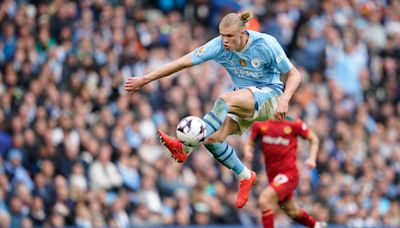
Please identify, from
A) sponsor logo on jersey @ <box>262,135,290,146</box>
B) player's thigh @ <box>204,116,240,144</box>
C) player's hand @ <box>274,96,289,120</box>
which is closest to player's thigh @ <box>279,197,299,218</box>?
sponsor logo on jersey @ <box>262,135,290,146</box>

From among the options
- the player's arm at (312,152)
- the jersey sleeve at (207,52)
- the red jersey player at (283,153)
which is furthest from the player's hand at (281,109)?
the red jersey player at (283,153)

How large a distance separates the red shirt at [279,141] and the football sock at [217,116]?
3271 mm

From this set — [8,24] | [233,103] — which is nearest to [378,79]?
[8,24]

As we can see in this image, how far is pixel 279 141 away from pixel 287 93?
3666 mm

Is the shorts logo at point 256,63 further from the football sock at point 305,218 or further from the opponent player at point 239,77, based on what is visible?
the football sock at point 305,218

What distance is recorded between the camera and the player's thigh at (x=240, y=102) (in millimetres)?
14781

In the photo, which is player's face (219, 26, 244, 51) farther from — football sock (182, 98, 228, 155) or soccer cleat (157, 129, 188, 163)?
soccer cleat (157, 129, 188, 163)

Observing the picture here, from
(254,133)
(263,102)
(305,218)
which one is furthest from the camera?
(254,133)

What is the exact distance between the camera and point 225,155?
15.5 m

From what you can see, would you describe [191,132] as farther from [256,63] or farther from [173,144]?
[256,63]

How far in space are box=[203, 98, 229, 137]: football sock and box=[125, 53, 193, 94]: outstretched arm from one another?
1.99 ft

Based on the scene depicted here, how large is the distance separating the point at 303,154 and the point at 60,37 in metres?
4.95

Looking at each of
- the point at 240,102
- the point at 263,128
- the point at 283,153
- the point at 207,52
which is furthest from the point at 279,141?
the point at 207,52

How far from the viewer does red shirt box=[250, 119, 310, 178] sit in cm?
1805
